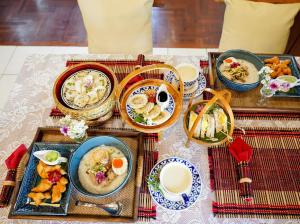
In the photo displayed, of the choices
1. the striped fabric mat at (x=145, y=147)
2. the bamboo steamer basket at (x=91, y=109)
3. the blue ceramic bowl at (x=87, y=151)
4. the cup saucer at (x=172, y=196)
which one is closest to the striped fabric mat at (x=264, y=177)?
the cup saucer at (x=172, y=196)

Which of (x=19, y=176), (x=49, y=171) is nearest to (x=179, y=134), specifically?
(x=49, y=171)

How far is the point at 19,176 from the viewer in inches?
39.1

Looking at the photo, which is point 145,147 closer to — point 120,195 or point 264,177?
point 120,195

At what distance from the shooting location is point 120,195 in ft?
3.22

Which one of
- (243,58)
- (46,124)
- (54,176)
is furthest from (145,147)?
(243,58)

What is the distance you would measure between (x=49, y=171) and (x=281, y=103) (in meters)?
1.09

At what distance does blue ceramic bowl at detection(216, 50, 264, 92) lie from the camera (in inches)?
46.9

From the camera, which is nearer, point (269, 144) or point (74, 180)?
point (74, 180)

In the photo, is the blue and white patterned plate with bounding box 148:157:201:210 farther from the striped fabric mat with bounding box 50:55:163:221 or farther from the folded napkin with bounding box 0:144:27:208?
the folded napkin with bounding box 0:144:27:208

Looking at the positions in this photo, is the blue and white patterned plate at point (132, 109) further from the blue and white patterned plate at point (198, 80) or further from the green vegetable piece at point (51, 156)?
the green vegetable piece at point (51, 156)

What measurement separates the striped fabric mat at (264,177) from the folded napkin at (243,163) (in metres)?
0.02

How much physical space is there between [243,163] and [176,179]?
28cm

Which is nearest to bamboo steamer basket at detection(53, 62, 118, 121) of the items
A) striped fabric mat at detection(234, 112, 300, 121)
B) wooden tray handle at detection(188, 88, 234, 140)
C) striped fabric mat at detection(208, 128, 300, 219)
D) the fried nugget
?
the fried nugget

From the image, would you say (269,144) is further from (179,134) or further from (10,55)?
(10,55)
